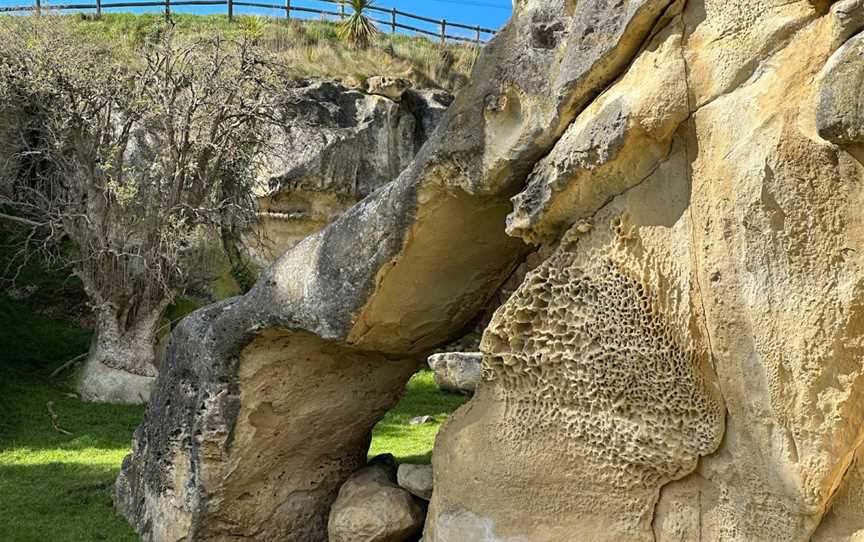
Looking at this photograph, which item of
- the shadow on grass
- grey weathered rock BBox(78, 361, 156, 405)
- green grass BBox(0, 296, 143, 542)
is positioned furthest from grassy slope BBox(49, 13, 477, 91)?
the shadow on grass

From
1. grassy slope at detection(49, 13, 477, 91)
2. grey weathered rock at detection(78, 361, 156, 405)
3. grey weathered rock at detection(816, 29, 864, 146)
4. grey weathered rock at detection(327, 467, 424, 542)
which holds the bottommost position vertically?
grey weathered rock at detection(78, 361, 156, 405)

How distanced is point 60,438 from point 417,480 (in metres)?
6.74

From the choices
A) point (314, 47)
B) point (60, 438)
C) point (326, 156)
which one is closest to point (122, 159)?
point (326, 156)

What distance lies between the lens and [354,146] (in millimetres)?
17719

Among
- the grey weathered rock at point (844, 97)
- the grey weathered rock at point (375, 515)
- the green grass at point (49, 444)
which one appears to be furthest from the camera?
the green grass at point (49, 444)

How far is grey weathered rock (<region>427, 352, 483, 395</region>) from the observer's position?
1281cm

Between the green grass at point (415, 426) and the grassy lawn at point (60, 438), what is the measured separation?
1cm

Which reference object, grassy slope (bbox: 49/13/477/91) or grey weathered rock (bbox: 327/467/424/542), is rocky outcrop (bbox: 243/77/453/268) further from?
grey weathered rock (bbox: 327/467/424/542)

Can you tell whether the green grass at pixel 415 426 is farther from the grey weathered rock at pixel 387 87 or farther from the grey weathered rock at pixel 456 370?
the grey weathered rock at pixel 387 87

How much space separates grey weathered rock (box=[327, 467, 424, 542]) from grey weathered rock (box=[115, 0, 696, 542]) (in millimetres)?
529

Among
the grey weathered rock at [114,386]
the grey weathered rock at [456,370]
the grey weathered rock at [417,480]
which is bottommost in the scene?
the grey weathered rock at [114,386]

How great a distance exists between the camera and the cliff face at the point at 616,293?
391 centimetres

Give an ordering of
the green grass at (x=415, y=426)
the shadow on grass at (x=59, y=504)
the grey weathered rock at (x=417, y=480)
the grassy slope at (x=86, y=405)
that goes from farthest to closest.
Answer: the green grass at (x=415, y=426) → the grassy slope at (x=86, y=405) → the shadow on grass at (x=59, y=504) → the grey weathered rock at (x=417, y=480)

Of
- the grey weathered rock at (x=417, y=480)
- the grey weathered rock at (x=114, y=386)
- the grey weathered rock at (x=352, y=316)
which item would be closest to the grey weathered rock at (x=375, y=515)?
the grey weathered rock at (x=417, y=480)
